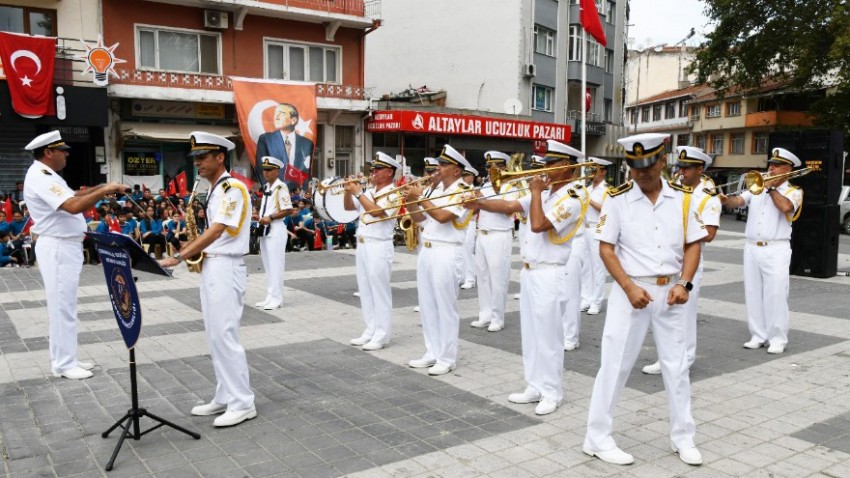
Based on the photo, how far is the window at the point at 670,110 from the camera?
64.2 metres

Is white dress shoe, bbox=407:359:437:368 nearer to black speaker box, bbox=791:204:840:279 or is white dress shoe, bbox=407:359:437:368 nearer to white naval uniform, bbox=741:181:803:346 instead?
white naval uniform, bbox=741:181:803:346

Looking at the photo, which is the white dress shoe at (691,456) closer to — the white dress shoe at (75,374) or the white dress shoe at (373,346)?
the white dress shoe at (373,346)

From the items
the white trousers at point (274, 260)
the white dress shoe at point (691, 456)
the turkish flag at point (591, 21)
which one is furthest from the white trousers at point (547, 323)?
the turkish flag at point (591, 21)

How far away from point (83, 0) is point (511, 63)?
20198 mm

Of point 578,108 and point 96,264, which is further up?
point 578,108

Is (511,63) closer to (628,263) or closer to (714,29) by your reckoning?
(714,29)

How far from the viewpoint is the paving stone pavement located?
4.84m

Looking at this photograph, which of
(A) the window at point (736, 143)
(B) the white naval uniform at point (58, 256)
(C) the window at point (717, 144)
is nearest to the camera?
(B) the white naval uniform at point (58, 256)

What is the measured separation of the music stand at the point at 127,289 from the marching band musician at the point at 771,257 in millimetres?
6652

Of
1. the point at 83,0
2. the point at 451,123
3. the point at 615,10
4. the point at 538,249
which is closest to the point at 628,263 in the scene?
the point at 538,249

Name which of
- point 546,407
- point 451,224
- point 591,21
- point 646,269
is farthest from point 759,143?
point 646,269

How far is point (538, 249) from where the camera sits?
6.00m

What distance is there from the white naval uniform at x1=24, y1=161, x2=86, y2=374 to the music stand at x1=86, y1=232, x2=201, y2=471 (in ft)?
6.05

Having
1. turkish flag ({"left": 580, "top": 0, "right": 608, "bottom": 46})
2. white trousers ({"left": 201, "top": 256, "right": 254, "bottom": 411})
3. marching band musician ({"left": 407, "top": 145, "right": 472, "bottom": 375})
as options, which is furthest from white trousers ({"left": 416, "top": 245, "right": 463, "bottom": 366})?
turkish flag ({"left": 580, "top": 0, "right": 608, "bottom": 46})
